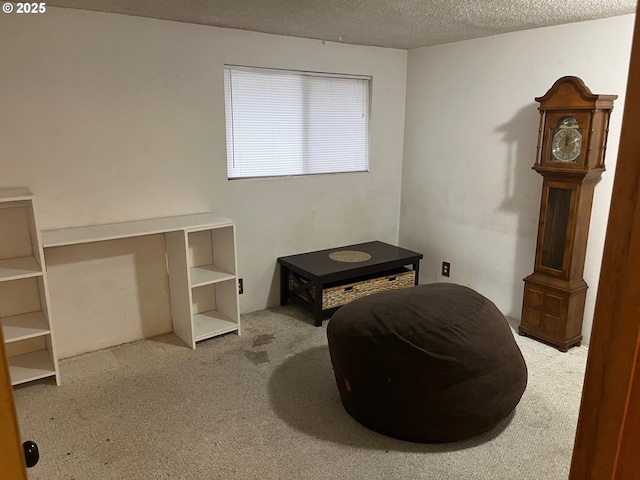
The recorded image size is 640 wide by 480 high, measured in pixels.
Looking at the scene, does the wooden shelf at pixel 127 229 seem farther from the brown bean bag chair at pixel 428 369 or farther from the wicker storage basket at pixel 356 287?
the brown bean bag chair at pixel 428 369

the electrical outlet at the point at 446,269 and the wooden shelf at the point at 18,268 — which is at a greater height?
the wooden shelf at the point at 18,268

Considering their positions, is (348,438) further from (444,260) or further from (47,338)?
(444,260)

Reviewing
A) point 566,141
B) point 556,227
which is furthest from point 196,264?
point 566,141

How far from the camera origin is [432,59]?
405 cm

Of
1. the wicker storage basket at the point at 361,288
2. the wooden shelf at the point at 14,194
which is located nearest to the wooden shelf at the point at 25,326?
the wooden shelf at the point at 14,194

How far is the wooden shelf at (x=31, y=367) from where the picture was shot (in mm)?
2725

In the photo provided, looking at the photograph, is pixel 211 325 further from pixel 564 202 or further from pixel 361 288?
pixel 564 202

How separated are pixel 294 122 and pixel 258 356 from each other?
1886mm

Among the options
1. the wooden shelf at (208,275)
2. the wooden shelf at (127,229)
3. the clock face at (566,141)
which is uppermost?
the clock face at (566,141)

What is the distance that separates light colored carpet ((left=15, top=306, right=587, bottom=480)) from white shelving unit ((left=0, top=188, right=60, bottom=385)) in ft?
0.47

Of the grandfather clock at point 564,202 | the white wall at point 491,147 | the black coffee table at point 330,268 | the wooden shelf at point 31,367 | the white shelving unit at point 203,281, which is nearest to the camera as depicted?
the wooden shelf at point 31,367

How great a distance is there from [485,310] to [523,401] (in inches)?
24.8

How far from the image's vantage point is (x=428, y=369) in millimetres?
2188

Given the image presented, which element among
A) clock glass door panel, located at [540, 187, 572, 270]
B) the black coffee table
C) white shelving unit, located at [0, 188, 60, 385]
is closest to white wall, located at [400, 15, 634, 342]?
clock glass door panel, located at [540, 187, 572, 270]
